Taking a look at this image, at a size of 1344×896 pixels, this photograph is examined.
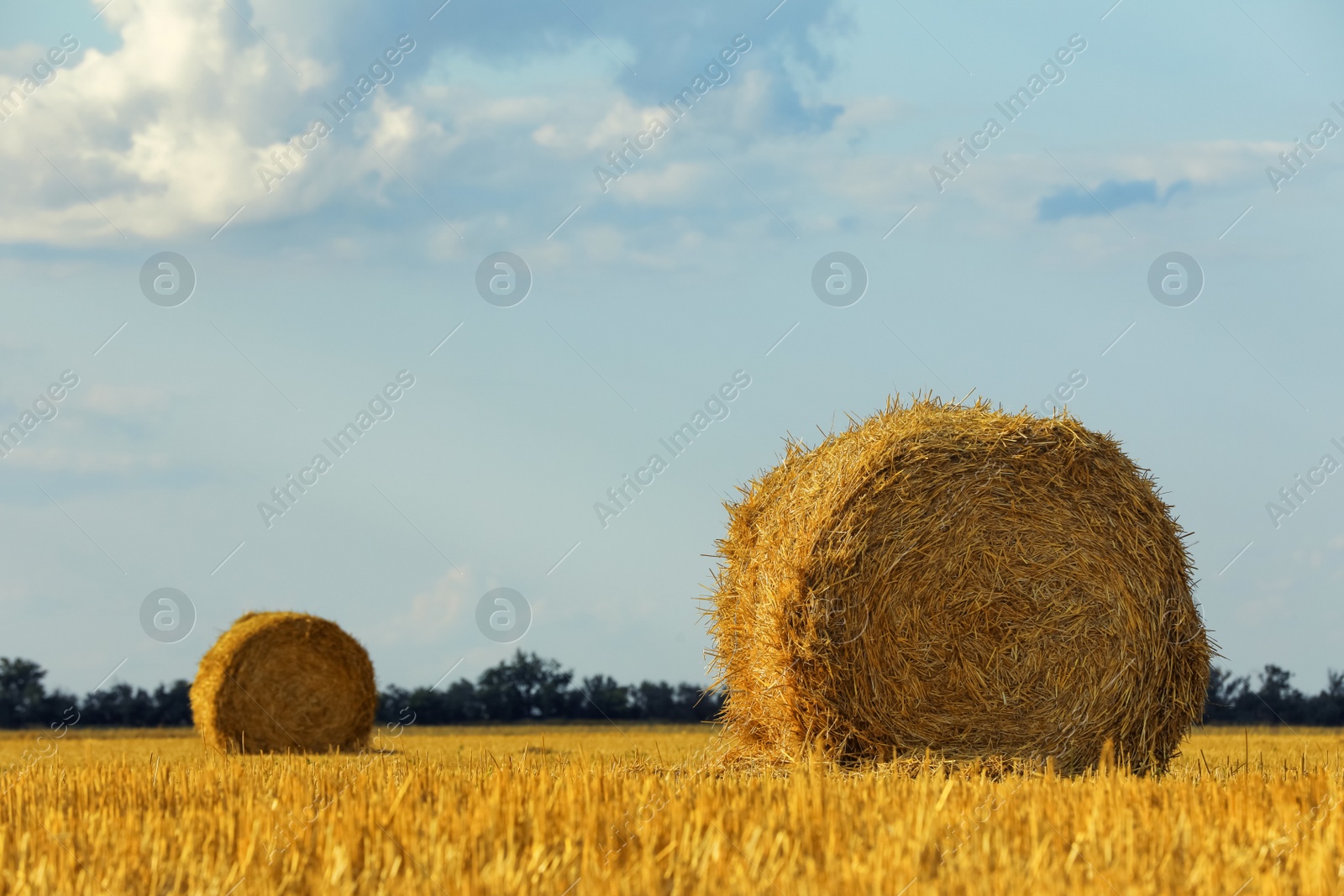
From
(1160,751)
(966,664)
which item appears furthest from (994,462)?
(1160,751)

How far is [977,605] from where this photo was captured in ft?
25.5

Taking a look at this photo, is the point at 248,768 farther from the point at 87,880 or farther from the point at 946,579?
the point at 946,579

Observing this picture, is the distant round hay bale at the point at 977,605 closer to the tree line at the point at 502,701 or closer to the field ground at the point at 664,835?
the field ground at the point at 664,835

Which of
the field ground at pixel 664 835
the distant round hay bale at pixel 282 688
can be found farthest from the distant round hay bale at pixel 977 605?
the distant round hay bale at pixel 282 688

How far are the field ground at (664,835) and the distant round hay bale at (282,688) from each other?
8881mm

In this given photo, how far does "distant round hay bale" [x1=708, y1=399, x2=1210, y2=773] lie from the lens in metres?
7.63

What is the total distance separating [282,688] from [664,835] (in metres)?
11.8

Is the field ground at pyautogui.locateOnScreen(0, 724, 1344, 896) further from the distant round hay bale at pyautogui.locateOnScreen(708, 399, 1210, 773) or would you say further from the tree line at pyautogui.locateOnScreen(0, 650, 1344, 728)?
the tree line at pyautogui.locateOnScreen(0, 650, 1344, 728)

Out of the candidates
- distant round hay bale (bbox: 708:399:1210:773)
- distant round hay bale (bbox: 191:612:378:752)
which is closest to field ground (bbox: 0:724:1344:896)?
distant round hay bale (bbox: 708:399:1210:773)

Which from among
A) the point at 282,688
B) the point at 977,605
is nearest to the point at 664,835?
the point at 977,605

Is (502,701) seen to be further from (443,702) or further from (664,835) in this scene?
(664,835)

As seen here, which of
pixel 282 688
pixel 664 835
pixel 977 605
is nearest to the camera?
pixel 664 835

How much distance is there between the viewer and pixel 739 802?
193 inches

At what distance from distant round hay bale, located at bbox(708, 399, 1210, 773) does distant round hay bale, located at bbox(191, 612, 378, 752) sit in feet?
28.4
